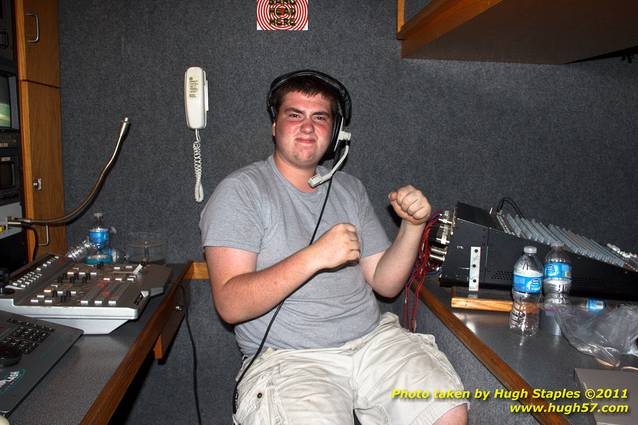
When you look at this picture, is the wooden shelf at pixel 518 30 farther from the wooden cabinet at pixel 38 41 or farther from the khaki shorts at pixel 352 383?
the wooden cabinet at pixel 38 41

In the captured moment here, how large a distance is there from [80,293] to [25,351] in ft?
0.83

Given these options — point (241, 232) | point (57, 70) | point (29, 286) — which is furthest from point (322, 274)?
point (57, 70)

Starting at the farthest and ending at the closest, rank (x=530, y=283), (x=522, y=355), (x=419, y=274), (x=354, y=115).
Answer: (x=354, y=115) → (x=419, y=274) → (x=530, y=283) → (x=522, y=355)

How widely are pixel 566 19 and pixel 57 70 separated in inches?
61.6

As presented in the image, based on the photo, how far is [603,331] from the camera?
112 cm

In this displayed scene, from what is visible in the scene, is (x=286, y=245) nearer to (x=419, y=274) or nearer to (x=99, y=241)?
(x=419, y=274)

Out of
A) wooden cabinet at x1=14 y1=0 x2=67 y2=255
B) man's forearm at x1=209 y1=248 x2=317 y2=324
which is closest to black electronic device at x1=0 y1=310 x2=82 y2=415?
man's forearm at x1=209 y1=248 x2=317 y2=324

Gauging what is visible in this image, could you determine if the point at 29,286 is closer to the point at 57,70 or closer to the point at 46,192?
the point at 46,192

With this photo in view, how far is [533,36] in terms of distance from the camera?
147 centimetres

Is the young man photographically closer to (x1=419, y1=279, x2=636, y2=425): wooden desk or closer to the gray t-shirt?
the gray t-shirt

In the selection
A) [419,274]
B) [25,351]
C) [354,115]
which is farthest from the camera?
[354,115]

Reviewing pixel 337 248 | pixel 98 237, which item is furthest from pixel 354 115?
pixel 98 237

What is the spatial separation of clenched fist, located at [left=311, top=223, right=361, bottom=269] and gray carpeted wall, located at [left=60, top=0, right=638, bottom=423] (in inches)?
30.4

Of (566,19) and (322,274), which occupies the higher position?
(566,19)
